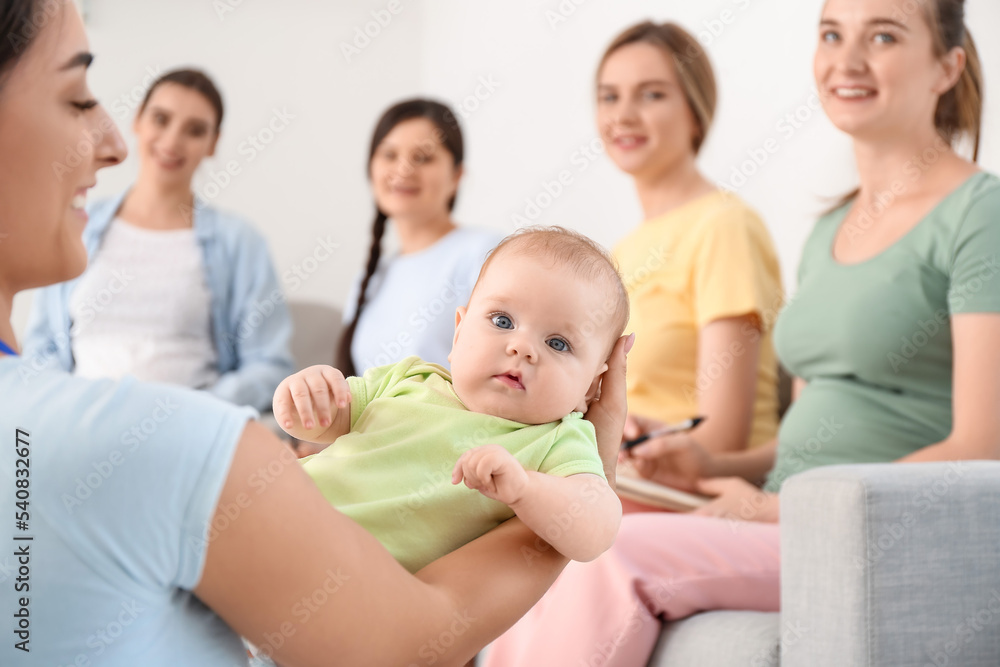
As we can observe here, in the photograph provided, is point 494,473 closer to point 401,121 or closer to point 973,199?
point 973,199

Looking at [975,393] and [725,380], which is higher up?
[975,393]

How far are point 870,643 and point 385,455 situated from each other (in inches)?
26.5

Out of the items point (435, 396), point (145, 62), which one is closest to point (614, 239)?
point (145, 62)

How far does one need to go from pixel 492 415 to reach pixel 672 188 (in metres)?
1.37

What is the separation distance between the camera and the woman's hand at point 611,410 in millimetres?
989

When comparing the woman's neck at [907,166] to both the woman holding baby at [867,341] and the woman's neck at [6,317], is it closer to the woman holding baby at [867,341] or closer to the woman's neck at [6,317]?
the woman holding baby at [867,341]

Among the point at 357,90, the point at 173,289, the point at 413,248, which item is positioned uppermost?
the point at 357,90

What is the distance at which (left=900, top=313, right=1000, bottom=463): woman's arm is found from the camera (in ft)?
4.40

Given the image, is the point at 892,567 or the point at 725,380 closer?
the point at 892,567

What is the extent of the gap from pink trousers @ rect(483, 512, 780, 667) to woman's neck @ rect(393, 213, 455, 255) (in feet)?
4.60

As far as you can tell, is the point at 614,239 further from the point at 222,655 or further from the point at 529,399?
the point at 222,655

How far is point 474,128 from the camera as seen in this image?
385 cm

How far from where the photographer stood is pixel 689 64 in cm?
217

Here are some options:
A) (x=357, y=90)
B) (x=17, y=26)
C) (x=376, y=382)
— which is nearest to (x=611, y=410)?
(x=376, y=382)
